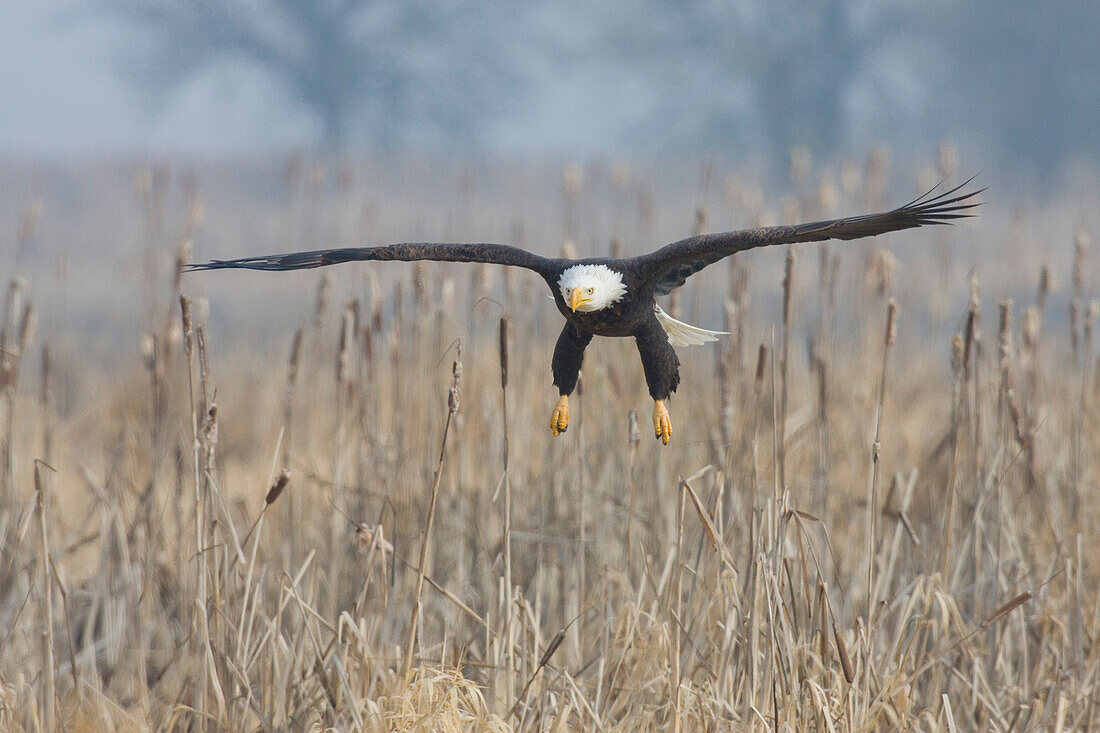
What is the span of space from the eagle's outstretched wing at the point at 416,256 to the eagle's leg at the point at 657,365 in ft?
A: 0.63

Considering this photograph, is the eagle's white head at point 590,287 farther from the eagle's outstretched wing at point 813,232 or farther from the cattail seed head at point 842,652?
the cattail seed head at point 842,652

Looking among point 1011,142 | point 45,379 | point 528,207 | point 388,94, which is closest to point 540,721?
point 45,379

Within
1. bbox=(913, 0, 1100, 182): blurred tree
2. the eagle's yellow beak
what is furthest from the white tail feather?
bbox=(913, 0, 1100, 182): blurred tree

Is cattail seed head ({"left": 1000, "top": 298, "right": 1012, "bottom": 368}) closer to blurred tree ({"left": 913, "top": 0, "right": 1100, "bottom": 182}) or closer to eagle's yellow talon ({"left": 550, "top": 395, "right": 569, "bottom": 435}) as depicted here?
eagle's yellow talon ({"left": 550, "top": 395, "right": 569, "bottom": 435})

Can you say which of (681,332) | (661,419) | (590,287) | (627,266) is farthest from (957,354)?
(590,287)

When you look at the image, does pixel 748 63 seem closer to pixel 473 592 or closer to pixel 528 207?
pixel 528 207

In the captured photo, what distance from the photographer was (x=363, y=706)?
8.35 ft

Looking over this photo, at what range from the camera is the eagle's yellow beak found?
4.66 ft

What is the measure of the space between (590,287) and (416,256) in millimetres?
373

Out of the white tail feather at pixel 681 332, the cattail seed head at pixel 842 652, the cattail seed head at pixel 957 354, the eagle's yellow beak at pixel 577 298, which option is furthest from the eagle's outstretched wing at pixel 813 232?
the cattail seed head at pixel 957 354

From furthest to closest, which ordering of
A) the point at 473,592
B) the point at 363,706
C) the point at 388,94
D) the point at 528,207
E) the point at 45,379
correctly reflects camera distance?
the point at 528,207 < the point at 388,94 < the point at 473,592 < the point at 45,379 < the point at 363,706

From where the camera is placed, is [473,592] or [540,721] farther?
[473,592]

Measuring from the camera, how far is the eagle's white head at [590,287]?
1.43 m

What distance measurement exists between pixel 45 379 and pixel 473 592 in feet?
5.04
